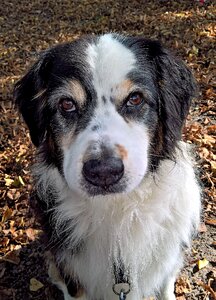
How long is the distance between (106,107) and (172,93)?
0.47 m

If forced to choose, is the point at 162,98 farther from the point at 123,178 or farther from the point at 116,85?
the point at 123,178

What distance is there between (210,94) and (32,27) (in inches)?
183

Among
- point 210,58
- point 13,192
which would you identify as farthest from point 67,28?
point 13,192

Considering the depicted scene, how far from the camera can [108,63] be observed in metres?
2.42

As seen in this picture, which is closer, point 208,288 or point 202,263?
point 208,288

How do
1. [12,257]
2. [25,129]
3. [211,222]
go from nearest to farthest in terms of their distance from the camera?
[12,257] → [211,222] → [25,129]

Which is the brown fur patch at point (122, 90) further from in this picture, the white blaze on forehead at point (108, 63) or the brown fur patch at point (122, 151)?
the brown fur patch at point (122, 151)

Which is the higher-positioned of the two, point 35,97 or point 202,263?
point 35,97

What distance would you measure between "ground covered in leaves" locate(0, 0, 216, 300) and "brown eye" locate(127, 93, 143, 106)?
1.19 meters

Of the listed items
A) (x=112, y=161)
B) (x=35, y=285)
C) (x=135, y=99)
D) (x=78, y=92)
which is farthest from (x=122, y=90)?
(x=35, y=285)

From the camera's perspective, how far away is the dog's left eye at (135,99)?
2436 mm

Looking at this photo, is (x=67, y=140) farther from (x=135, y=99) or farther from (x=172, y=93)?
(x=172, y=93)

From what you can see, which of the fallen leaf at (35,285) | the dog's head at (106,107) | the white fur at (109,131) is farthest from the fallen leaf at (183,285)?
the white fur at (109,131)

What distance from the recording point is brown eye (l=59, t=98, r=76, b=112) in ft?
8.09
